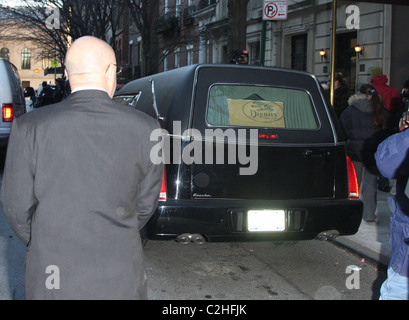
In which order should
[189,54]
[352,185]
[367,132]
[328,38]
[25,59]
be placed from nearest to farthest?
[352,185], [367,132], [328,38], [189,54], [25,59]

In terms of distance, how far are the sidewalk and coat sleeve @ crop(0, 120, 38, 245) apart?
3859 mm

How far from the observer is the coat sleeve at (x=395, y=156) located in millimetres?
2477

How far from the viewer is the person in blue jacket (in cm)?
249

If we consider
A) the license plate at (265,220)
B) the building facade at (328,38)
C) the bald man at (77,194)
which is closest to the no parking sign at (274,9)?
the building facade at (328,38)

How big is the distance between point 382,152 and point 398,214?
0.32 m

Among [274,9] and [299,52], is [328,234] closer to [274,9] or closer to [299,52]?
[274,9]

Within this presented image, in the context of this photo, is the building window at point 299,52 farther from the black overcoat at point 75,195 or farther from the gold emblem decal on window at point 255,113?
the black overcoat at point 75,195

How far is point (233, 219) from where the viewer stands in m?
4.17

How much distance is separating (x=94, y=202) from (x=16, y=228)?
0.35 m

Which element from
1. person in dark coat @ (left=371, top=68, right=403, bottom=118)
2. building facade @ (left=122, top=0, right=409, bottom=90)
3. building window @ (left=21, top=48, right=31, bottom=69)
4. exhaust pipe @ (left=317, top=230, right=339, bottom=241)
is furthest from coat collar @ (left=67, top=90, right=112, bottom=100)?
building window @ (left=21, top=48, right=31, bottom=69)

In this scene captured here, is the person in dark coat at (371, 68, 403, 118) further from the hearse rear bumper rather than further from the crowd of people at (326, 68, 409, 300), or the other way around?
the hearse rear bumper

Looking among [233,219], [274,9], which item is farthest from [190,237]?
[274,9]

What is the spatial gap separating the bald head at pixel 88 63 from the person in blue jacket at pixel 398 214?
1.44 meters

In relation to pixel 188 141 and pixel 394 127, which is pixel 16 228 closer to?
pixel 188 141
